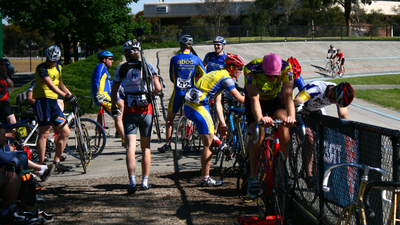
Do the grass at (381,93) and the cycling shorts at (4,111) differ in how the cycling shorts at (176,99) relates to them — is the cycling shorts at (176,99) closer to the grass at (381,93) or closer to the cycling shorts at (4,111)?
the cycling shorts at (4,111)

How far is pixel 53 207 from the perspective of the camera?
505 cm

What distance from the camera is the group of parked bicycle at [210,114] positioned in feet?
13.9

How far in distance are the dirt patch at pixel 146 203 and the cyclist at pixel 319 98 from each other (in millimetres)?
761

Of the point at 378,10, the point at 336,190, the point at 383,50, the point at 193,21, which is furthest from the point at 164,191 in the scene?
the point at 378,10

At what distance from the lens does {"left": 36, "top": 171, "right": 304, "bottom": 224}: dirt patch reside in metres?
4.63

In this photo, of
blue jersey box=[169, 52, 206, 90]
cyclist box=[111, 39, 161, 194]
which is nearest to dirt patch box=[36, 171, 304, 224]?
cyclist box=[111, 39, 161, 194]

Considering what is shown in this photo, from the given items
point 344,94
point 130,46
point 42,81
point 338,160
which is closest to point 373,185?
point 338,160

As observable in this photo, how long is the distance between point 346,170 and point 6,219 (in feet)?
11.7

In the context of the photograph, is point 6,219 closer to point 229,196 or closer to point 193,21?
point 229,196

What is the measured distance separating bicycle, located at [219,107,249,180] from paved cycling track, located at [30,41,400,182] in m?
0.77

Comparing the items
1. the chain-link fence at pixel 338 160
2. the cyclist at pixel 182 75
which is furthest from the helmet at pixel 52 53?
the chain-link fence at pixel 338 160

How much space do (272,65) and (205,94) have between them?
155cm

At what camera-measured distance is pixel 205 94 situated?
554cm

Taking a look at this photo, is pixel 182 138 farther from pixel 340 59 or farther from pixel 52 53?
pixel 340 59
